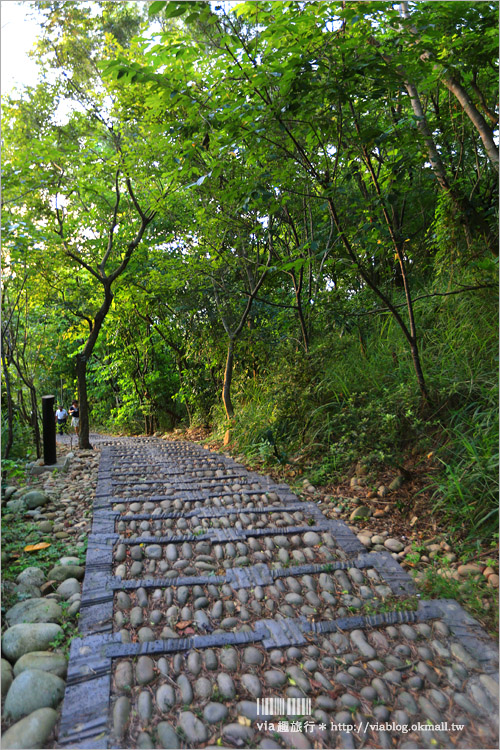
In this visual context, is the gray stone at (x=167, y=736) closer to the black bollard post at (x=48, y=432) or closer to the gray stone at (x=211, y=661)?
the gray stone at (x=211, y=661)

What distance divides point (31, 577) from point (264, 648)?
56.0 inches

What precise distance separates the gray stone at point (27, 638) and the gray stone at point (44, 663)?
0.07 metres

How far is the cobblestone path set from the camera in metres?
1.72

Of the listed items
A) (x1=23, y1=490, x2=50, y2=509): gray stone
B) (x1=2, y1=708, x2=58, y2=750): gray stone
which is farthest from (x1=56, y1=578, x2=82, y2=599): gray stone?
(x1=23, y1=490, x2=50, y2=509): gray stone

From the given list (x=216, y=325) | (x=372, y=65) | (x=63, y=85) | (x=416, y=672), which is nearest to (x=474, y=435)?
(x=416, y=672)

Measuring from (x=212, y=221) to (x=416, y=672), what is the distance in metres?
5.43

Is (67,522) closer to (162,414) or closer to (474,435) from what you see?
(474,435)

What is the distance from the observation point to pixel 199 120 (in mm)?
3844

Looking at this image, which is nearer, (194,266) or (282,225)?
(282,225)

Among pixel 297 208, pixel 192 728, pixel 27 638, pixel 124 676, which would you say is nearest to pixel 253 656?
pixel 192 728

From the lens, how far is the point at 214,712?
1.76m

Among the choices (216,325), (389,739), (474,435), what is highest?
(216,325)

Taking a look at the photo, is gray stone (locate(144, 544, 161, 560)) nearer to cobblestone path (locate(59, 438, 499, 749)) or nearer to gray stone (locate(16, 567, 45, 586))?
cobblestone path (locate(59, 438, 499, 749))

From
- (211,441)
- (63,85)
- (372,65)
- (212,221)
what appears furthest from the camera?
(211,441)
